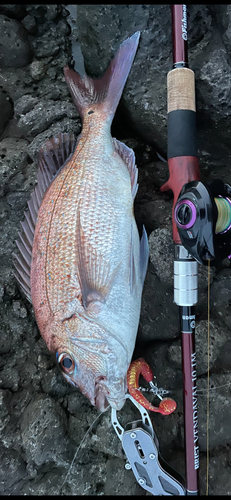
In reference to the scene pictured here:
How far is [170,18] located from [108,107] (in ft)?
1.64

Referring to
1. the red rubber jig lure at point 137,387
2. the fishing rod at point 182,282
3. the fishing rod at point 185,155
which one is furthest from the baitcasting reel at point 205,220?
the red rubber jig lure at point 137,387

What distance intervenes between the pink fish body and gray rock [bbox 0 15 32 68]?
2.04 ft

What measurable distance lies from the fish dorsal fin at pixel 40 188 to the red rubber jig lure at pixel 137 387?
639 millimetres

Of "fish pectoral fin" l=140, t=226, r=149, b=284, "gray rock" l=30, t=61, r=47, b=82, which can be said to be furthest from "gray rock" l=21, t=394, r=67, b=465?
"gray rock" l=30, t=61, r=47, b=82

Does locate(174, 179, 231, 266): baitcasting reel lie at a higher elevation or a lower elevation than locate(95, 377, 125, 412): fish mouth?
higher

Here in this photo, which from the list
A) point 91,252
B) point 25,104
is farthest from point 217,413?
point 25,104

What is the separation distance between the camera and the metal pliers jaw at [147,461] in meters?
1.35

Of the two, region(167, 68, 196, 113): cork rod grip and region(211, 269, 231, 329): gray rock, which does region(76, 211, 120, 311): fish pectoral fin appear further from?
region(167, 68, 196, 113): cork rod grip

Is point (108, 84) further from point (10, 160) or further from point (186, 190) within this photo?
point (186, 190)

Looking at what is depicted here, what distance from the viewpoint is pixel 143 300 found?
5.38ft

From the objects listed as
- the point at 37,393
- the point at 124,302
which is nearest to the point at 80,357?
the point at 124,302

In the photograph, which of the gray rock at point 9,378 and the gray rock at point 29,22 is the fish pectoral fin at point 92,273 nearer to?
the gray rock at point 9,378

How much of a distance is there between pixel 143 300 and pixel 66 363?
1.69 feet

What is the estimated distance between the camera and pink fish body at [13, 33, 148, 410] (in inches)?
53.3
